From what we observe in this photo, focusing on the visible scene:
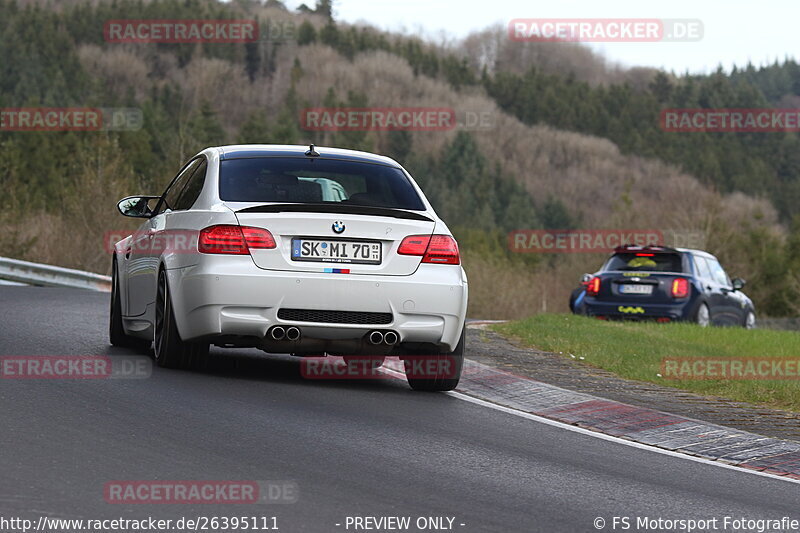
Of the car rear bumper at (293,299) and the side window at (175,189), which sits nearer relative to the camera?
the car rear bumper at (293,299)

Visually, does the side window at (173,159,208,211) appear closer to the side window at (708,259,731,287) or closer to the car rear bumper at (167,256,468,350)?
the car rear bumper at (167,256,468,350)

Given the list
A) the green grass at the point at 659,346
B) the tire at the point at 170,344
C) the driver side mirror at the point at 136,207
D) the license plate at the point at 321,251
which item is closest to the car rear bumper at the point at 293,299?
the license plate at the point at 321,251

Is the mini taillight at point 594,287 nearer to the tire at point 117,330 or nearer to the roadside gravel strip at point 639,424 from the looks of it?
the roadside gravel strip at point 639,424

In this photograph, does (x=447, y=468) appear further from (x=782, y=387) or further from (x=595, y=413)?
(x=782, y=387)

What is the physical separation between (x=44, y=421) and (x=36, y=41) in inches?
7049

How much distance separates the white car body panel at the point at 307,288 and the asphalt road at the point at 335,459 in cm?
43

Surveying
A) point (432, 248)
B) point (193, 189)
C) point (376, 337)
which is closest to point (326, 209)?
point (432, 248)

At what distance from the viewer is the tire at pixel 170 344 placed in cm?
933

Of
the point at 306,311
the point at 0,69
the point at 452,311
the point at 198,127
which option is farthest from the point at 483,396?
the point at 0,69

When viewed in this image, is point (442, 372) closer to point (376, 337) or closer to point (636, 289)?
point (376, 337)

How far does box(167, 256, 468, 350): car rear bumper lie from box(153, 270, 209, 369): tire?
0.29m

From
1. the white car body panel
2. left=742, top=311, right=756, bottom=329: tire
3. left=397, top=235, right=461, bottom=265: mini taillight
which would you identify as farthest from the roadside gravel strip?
left=742, top=311, right=756, bottom=329: tire

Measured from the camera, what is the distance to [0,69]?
149875mm

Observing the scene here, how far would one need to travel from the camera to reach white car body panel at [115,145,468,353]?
28.9ft
